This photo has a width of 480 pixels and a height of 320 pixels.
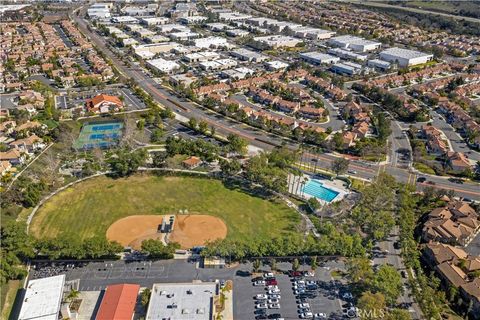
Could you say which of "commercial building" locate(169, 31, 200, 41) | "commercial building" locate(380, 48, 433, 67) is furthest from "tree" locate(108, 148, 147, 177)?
"commercial building" locate(169, 31, 200, 41)

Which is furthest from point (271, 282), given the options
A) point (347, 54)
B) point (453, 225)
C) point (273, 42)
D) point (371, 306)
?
point (273, 42)

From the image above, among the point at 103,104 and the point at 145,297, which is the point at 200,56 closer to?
the point at 103,104

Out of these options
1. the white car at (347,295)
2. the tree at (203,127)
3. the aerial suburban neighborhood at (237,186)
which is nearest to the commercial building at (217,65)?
the aerial suburban neighborhood at (237,186)

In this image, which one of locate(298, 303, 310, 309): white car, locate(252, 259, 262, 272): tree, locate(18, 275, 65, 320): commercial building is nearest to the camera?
locate(18, 275, 65, 320): commercial building

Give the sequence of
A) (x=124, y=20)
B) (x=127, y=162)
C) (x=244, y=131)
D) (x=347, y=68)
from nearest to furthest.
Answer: (x=127, y=162), (x=244, y=131), (x=347, y=68), (x=124, y=20)

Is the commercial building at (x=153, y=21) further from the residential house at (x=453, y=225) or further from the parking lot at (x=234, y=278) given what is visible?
the residential house at (x=453, y=225)

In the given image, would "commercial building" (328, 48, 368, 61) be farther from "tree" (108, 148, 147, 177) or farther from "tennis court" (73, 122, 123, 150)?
"tree" (108, 148, 147, 177)
